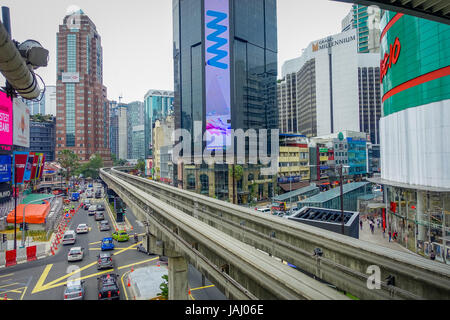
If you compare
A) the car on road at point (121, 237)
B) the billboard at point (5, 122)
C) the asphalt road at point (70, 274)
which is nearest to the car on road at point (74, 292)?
the asphalt road at point (70, 274)

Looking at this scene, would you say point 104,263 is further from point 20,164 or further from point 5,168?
point 20,164

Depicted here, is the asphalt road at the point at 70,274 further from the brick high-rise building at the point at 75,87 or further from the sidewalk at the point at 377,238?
the brick high-rise building at the point at 75,87

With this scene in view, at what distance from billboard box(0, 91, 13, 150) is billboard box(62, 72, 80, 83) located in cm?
7649

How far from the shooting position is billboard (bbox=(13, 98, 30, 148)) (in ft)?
140

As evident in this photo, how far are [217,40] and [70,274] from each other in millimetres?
62004

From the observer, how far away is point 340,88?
121062 millimetres

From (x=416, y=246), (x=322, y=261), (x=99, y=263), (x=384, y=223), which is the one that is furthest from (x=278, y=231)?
(x=384, y=223)

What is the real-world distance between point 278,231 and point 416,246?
19326 millimetres

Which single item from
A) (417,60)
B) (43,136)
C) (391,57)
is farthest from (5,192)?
(43,136)

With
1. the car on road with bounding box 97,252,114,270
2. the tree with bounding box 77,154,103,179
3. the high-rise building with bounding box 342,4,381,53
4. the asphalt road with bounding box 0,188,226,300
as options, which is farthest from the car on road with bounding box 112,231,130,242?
the high-rise building with bounding box 342,4,381,53

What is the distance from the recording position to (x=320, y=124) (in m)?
127

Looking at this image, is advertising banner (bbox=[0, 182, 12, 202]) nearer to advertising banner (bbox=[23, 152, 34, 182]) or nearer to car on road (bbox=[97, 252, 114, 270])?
advertising banner (bbox=[23, 152, 34, 182])

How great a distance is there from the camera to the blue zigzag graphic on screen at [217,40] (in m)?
67.2

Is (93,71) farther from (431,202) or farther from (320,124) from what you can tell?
(431,202)
